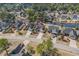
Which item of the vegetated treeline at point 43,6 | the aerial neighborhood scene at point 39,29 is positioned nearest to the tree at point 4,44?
the aerial neighborhood scene at point 39,29

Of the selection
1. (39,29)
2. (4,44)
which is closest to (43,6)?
(39,29)

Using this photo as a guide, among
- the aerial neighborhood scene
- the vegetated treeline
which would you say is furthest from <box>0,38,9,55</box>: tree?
the vegetated treeline

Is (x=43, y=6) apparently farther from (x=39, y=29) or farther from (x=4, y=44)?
(x=4, y=44)

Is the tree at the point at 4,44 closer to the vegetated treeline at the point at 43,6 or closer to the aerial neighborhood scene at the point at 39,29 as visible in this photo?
the aerial neighborhood scene at the point at 39,29

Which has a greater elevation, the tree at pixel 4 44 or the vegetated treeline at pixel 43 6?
the vegetated treeline at pixel 43 6

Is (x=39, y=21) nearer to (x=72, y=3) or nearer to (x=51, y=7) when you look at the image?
(x=51, y=7)

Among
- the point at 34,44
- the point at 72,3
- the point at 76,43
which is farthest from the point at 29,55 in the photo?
the point at 72,3
